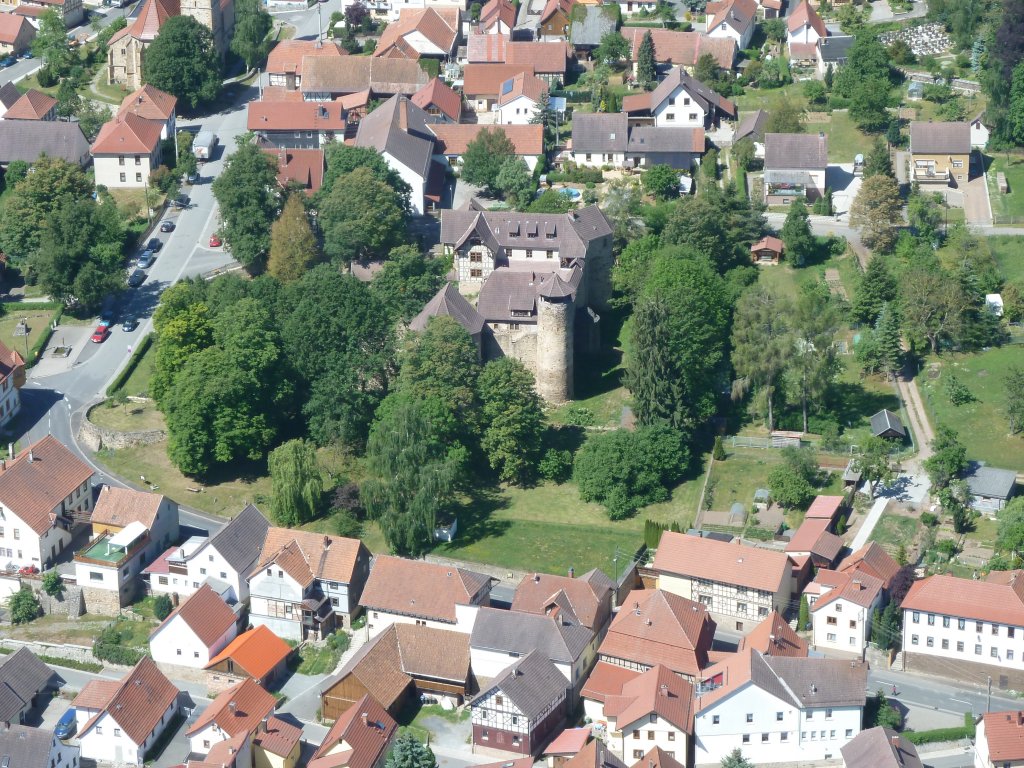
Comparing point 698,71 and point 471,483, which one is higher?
point 698,71

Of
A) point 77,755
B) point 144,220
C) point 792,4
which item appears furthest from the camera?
point 792,4

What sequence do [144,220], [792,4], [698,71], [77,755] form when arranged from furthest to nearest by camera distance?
[792,4]
[698,71]
[144,220]
[77,755]

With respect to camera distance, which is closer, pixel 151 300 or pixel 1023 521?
pixel 1023 521

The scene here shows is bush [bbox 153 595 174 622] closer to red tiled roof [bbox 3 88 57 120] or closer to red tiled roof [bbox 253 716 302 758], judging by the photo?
→ red tiled roof [bbox 253 716 302 758]

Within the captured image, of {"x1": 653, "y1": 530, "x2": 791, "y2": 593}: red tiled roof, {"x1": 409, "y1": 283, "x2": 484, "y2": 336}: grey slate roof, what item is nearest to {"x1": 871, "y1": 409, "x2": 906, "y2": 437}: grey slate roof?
{"x1": 653, "y1": 530, "x2": 791, "y2": 593}: red tiled roof

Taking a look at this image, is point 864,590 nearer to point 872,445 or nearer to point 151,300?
point 872,445

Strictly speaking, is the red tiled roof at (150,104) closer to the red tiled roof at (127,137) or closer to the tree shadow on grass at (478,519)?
the red tiled roof at (127,137)

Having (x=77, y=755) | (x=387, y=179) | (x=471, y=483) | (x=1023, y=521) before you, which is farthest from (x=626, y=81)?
(x=77, y=755)
